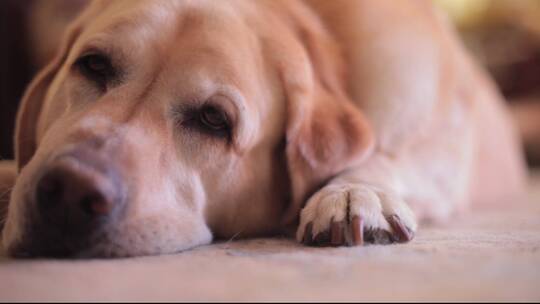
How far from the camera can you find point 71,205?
1.32 m

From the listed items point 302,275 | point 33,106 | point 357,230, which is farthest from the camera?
point 33,106

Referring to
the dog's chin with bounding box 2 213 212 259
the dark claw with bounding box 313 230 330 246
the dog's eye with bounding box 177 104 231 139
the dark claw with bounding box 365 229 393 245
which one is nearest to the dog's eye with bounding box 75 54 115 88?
the dog's eye with bounding box 177 104 231 139

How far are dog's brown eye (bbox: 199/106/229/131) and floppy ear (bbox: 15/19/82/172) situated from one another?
684 millimetres

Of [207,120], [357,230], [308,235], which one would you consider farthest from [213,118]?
[357,230]

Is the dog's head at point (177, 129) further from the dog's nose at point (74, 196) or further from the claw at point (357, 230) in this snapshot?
the claw at point (357, 230)

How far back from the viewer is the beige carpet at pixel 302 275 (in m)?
1.04

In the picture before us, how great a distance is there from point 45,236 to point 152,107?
1.70 feet

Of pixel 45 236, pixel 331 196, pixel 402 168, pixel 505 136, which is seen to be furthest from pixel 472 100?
pixel 45 236

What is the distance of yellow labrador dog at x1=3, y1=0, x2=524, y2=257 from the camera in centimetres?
145

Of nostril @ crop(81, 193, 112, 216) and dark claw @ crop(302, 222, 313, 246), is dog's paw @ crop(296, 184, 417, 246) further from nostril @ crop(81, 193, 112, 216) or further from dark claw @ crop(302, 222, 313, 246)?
nostril @ crop(81, 193, 112, 216)

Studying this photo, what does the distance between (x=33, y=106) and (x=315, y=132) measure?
1.09 m

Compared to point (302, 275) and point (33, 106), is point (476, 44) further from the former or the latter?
point (302, 275)

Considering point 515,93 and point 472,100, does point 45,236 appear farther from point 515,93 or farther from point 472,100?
point 515,93

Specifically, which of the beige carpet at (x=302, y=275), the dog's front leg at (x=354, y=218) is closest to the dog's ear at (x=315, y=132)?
the dog's front leg at (x=354, y=218)
